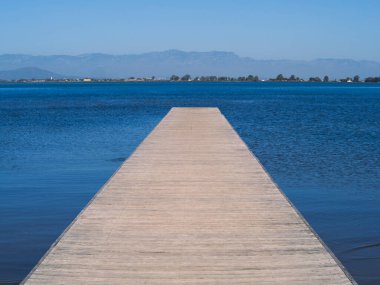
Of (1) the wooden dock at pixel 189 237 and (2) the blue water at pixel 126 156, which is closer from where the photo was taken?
(1) the wooden dock at pixel 189 237

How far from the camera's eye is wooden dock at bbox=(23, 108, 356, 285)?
594cm

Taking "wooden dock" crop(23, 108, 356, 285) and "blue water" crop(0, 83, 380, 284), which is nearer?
"wooden dock" crop(23, 108, 356, 285)

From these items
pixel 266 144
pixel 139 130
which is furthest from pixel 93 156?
pixel 139 130

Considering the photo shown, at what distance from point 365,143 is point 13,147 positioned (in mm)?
12722

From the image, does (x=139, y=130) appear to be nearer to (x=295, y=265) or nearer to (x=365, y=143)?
(x=365, y=143)

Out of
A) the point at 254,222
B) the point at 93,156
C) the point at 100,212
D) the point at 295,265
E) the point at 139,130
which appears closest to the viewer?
the point at 295,265

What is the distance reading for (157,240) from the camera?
7.07 metres

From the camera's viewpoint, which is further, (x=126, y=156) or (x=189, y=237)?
(x=126, y=156)

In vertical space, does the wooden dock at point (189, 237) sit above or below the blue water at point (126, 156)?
above

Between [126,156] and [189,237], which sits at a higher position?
[189,237]

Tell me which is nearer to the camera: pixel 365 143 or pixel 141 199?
pixel 141 199

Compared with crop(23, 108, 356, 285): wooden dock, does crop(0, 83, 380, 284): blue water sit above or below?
below

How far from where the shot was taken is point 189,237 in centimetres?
721

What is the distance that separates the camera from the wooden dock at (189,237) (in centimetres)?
594
